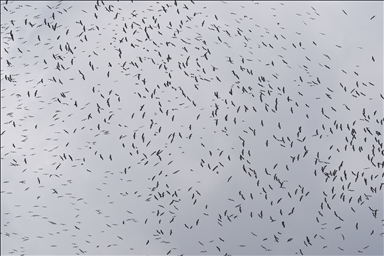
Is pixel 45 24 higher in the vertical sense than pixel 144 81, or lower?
higher

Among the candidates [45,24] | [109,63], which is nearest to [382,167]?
[109,63]

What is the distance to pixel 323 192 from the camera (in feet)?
Answer: 172

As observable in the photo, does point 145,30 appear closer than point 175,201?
Yes

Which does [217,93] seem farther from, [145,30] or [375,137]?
[375,137]

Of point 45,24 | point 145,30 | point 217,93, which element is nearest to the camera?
point 45,24

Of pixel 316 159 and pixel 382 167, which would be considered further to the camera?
pixel 316 159

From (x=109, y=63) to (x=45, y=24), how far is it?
7228 millimetres

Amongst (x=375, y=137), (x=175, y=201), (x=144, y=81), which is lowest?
(x=175, y=201)

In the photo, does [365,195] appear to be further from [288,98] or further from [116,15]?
[116,15]

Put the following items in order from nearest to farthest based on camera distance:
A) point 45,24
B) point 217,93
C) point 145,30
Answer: point 45,24, point 145,30, point 217,93

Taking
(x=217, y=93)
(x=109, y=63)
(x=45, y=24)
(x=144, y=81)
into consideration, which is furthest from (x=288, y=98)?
(x=45, y=24)

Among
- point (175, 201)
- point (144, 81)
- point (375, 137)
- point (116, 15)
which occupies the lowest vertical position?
point (175, 201)

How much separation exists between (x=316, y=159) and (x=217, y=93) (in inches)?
473

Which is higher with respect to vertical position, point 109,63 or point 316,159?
point 109,63
